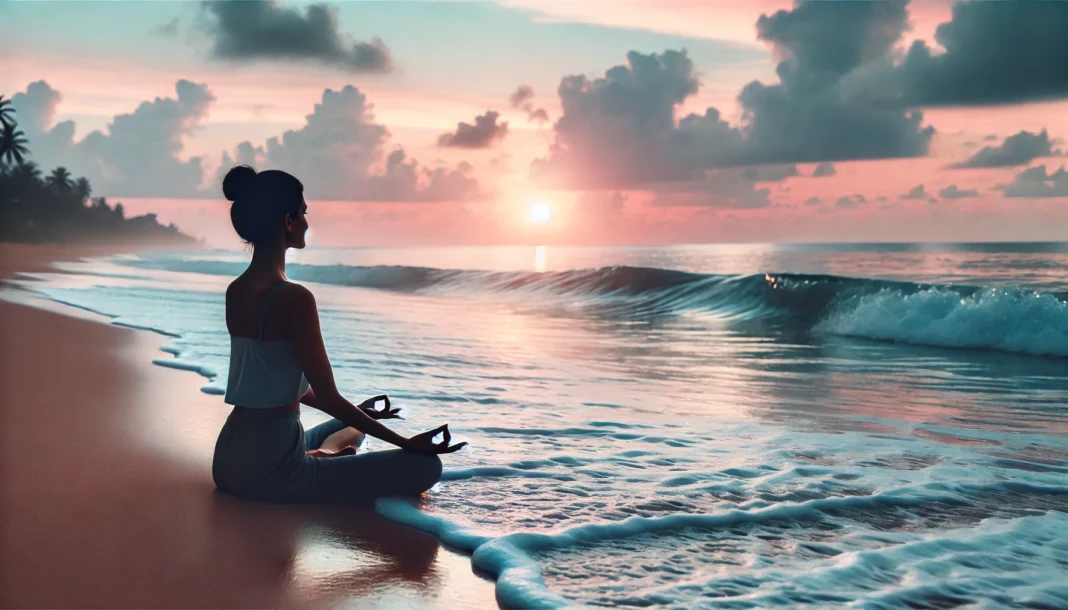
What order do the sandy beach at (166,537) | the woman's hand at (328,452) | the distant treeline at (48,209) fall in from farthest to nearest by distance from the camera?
1. the distant treeline at (48,209)
2. the woman's hand at (328,452)
3. the sandy beach at (166,537)

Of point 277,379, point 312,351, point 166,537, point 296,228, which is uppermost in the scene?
point 296,228

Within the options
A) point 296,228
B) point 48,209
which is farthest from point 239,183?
point 48,209

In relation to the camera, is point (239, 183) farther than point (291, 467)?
No

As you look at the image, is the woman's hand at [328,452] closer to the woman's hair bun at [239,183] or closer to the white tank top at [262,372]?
the white tank top at [262,372]

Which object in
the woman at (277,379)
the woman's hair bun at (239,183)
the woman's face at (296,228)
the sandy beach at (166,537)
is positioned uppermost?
the woman's hair bun at (239,183)

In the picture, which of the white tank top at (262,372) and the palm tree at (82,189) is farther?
the palm tree at (82,189)

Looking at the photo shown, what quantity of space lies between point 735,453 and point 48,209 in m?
105

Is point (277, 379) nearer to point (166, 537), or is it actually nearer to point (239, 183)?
point (166, 537)

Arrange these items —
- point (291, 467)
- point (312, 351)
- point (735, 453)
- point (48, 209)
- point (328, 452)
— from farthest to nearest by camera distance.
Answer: point (48, 209)
point (735, 453)
point (328, 452)
point (291, 467)
point (312, 351)

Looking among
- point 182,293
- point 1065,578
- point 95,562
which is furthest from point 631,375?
point 182,293

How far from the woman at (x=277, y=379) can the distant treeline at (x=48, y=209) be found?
7183 centimetres

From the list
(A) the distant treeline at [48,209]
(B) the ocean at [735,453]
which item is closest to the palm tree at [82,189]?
(A) the distant treeline at [48,209]

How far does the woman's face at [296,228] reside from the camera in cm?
339

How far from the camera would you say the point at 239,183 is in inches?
130
